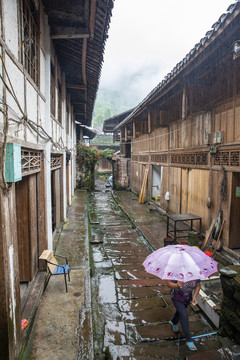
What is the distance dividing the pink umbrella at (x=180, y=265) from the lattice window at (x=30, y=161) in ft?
9.45

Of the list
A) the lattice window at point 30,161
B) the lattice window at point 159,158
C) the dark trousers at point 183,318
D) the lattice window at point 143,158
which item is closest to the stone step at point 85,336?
the dark trousers at point 183,318

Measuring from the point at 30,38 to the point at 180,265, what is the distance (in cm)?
531

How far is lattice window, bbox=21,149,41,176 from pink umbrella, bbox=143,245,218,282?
9.45 feet

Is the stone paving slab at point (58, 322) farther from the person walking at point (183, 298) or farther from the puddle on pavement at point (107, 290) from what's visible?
the person walking at point (183, 298)

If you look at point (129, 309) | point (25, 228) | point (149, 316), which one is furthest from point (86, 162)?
point (149, 316)

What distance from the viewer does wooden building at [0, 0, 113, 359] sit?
310cm

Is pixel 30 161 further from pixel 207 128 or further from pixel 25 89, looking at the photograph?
pixel 207 128

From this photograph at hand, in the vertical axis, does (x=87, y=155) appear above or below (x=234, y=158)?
above

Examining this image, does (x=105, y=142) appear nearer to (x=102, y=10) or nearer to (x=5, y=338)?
(x=102, y=10)

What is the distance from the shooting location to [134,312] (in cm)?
500

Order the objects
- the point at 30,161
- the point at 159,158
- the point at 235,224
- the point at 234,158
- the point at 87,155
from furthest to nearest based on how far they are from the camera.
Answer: the point at 87,155 < the point at 159,158 < the point at 235,224 < the point at 234,158 < the point at 30,161

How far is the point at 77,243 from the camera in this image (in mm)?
8508

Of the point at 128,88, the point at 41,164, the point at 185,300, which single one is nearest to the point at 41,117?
the point at 41,164

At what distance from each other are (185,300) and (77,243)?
5155 mm
